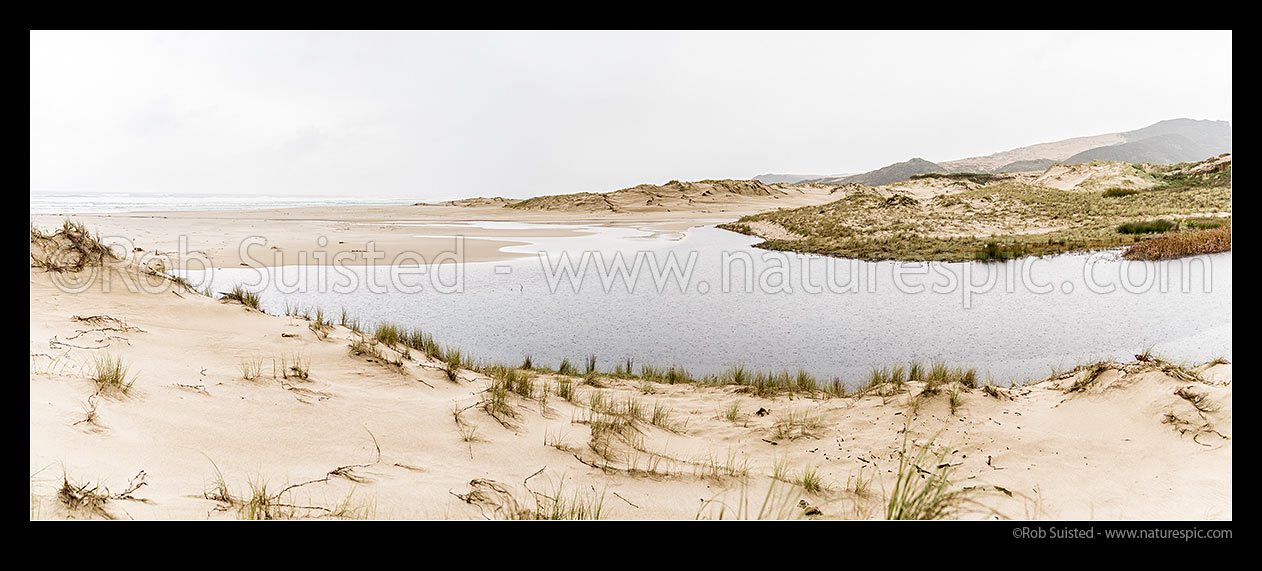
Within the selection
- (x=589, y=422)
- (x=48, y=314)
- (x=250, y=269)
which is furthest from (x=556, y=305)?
(x=250, y=269)

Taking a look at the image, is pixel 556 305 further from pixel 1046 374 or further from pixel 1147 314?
pixel 1147 314

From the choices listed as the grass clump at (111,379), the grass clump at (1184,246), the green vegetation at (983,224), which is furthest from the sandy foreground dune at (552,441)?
the green vegetation at (983,224)

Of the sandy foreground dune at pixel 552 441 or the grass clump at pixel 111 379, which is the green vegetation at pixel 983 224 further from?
the grass clump at pixel 111 379

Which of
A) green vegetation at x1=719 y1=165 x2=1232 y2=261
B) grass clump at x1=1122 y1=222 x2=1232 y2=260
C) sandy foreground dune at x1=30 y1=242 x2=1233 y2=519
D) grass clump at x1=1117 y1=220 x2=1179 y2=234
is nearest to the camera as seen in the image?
sandy foreground dune at x1=30 y1=242 x2=1233 y2=519

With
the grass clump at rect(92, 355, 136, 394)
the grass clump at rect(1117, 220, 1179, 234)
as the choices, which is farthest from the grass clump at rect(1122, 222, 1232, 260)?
the grass clump at rect(92, 355, 136, 394)

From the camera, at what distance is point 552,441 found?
3553 millimetres

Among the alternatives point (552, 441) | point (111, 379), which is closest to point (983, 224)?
point (552, 441)

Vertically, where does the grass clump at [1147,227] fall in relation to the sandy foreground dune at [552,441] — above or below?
above

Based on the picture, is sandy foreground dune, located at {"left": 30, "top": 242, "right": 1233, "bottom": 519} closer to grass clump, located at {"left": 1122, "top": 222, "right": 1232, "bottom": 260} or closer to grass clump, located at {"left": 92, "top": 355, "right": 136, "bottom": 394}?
grass clump, located at {"left": 92, "top": 355, "right": 136, "bottom": 394}

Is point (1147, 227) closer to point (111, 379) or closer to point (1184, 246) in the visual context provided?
point (1184, 246)

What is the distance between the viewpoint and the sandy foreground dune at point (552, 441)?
98.0 inches

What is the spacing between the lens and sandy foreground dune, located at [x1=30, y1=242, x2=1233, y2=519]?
98.0 inches

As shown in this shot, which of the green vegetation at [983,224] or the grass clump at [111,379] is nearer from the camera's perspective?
the grass clump at [111,379]

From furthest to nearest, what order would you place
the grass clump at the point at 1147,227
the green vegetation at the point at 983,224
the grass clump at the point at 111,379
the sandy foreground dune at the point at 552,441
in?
the grass clump at the point at 1147,227 → the green vegetation at the point at 983,224 → the grass clump at the point at 111,379 → the sandy foreground dune at the point at 552,441
